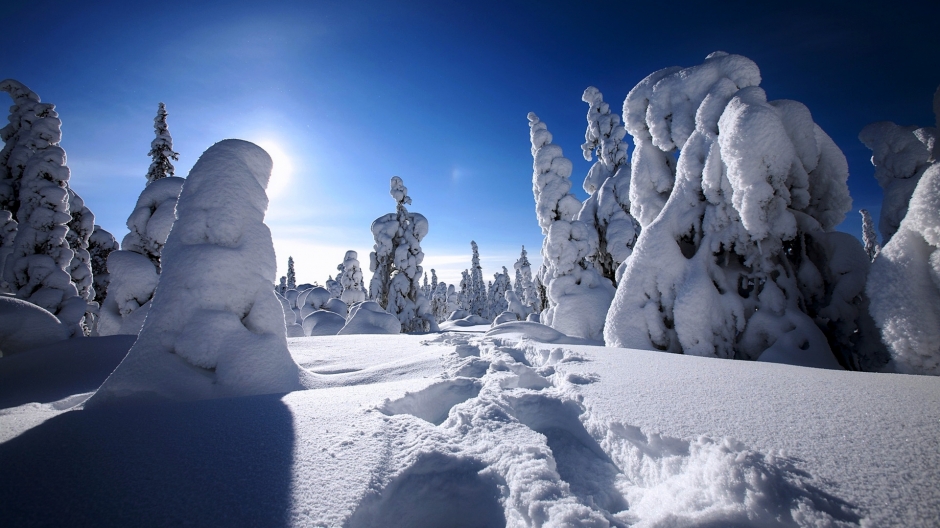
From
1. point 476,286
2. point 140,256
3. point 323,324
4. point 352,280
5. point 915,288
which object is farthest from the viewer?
point 476,286

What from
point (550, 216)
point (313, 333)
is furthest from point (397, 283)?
point (550, 216)

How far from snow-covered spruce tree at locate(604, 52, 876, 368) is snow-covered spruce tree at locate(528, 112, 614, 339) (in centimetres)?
434

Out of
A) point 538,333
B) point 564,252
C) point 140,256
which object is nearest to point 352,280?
point 140,256

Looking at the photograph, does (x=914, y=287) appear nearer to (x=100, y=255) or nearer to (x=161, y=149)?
(x=161, y=149)

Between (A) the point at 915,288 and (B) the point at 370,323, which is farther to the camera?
(B) the point at 370,323

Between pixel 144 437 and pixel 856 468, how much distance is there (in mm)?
3771

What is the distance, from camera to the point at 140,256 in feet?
28.9

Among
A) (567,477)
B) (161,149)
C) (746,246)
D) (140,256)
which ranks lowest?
(567,477)

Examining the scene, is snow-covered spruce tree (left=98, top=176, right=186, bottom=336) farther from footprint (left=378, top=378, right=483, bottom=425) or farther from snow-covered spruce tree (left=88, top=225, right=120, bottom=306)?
snow-covered spruce tree (left=88, top=225, right=120, bottom=306)

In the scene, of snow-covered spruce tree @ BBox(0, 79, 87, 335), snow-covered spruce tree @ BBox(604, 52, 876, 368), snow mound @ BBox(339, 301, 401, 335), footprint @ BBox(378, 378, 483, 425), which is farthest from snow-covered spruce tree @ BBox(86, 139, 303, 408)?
snow-covered spruce tree @ BBox(0, 79, 87, 335)

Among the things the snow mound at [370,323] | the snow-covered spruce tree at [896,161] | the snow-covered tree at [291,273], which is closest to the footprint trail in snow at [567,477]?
the snow-covered spruce tree at [896,161]

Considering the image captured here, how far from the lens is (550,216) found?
1231 centimetres

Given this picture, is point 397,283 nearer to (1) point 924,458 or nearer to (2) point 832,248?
(2) point 832,248

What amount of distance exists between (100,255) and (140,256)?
1751 cm
